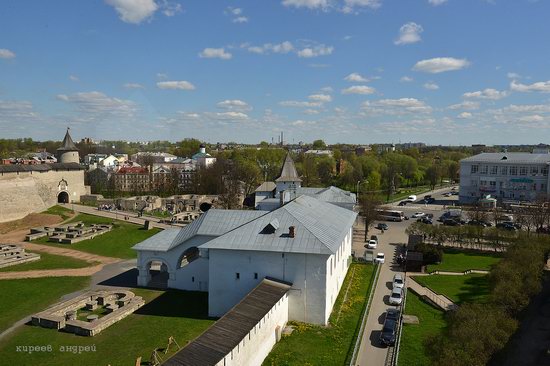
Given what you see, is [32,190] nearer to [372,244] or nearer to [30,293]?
[30,293]

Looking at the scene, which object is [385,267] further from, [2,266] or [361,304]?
[2,266]

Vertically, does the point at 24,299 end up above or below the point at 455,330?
below

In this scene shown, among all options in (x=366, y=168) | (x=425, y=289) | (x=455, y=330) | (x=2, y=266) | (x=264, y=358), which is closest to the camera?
(x=455, y=330)

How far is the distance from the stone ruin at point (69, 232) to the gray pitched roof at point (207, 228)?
1711 cm

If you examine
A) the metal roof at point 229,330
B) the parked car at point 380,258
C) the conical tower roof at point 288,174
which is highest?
the conical tower roof at point 288,174

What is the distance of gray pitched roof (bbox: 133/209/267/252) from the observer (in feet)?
96.4

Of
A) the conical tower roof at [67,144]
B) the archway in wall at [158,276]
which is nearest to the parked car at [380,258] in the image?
A: the archway in wall at [158,276]

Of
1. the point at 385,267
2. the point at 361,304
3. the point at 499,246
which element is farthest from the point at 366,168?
the point at 361,304

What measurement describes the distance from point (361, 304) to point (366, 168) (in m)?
73.2

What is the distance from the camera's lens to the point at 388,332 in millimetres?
21891

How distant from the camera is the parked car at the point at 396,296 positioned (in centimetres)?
2711

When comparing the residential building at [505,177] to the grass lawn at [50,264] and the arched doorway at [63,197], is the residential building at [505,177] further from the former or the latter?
the arched doorway at [63,197]

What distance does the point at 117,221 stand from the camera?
52.3 m

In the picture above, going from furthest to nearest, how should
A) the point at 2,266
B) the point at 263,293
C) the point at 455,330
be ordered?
the point at 2,266 → the point at 263,293 → the point at 455,330
